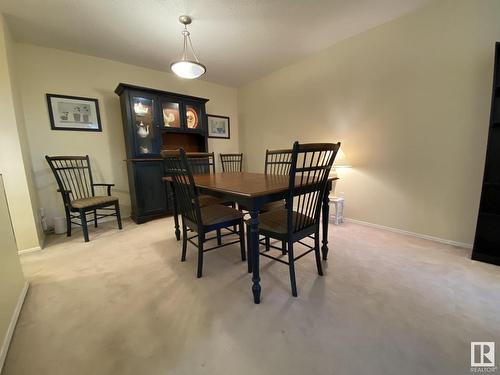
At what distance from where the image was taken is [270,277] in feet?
5.37

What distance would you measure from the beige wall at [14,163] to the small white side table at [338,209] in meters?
3.53

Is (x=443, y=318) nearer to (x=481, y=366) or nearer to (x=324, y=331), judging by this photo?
(x=481, y=366)

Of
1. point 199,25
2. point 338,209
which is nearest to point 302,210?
point 338,209

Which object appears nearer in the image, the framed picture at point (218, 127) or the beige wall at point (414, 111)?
the beige wall at point (414, 111)

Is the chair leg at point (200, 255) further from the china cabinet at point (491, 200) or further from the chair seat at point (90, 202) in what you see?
the china cabinet at point (491, 200)

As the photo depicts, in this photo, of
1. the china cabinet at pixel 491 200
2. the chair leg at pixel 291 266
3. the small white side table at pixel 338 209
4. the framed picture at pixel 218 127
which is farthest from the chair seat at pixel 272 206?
the framed picture at pixel 218 127

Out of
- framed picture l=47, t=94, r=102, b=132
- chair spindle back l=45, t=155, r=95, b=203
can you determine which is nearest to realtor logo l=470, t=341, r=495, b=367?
chair spindle back l=45, t=155, r=95, b=203

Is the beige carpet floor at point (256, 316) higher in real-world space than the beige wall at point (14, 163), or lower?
lower

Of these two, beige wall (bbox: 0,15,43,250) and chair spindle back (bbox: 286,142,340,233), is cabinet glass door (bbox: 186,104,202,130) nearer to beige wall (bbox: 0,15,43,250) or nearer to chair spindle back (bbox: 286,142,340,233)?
beige wall (bbox: 0,15,43,250)

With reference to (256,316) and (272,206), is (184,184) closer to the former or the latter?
(272,206)

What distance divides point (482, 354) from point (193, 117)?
3834 millimetres

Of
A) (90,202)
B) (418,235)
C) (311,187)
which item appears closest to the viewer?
(311,187)

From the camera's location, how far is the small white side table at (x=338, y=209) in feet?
9.17

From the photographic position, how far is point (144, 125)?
300 cm
